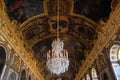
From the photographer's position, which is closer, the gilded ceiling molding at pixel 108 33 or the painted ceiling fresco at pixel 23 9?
the gilded ceiling molding at pixel 108 33

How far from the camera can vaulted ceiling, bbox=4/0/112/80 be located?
1076 cm

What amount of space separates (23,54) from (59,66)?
5.76 meters

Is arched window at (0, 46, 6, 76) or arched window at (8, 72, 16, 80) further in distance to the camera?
arched window at (8, 72, 16, 80)

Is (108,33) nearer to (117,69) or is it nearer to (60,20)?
(117,69)

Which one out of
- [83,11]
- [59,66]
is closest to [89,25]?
[83,11]

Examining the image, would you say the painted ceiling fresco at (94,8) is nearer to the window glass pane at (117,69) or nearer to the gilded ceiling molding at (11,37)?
the window glass pane at (117,69)

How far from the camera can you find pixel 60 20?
Answer: 13.4m

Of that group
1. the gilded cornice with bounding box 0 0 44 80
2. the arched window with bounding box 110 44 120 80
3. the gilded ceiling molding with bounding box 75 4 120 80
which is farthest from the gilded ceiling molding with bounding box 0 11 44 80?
the arched window with bounding box 110 44 120 80

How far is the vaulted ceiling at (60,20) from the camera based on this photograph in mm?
10758

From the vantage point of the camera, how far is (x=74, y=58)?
20.3 metres

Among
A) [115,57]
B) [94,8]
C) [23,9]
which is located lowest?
[115,57]

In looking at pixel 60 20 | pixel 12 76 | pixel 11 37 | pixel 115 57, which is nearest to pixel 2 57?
pixel 11 37

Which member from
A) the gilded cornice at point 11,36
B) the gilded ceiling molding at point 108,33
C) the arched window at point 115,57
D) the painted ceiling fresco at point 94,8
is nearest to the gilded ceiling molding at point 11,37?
the gilded cornice at point 11,36

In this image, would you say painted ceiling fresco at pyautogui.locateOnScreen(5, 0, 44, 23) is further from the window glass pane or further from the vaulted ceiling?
the window glass pane
